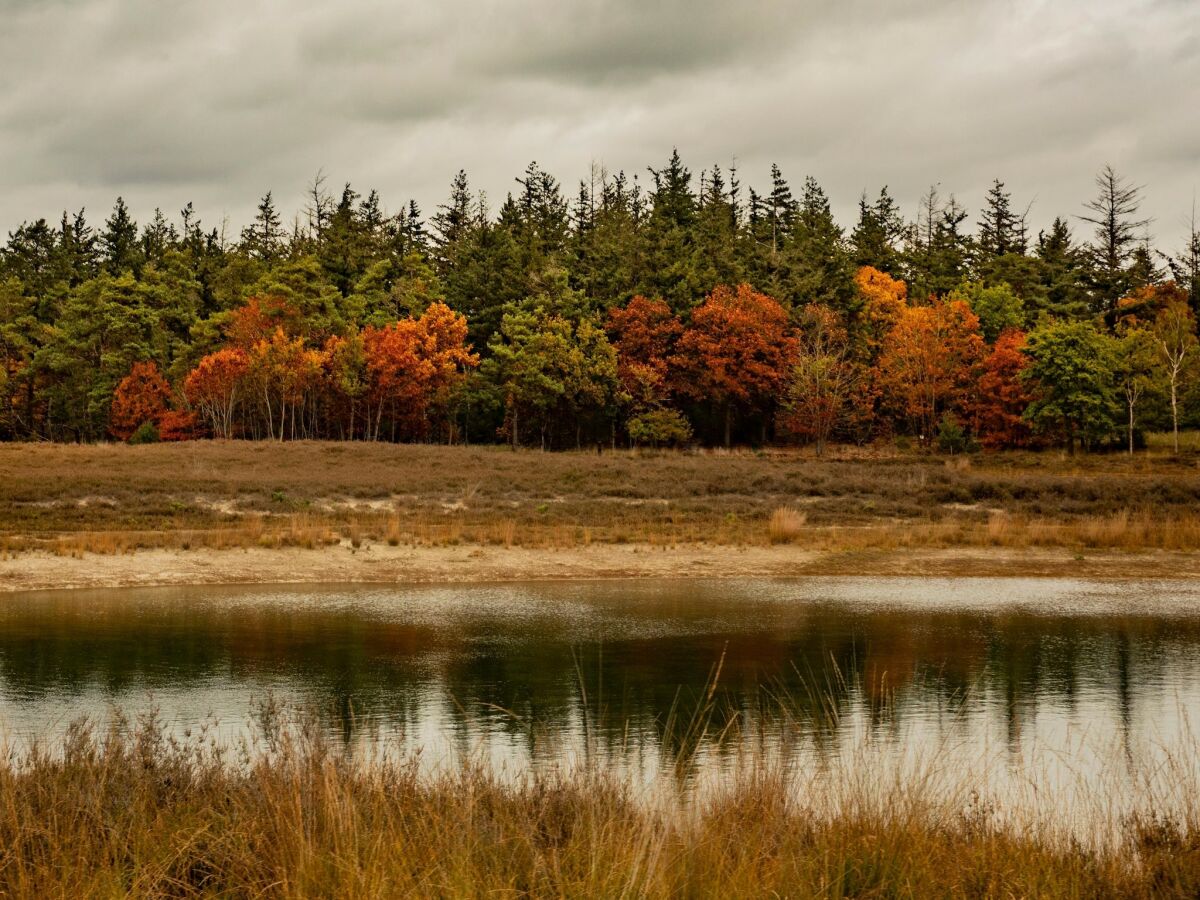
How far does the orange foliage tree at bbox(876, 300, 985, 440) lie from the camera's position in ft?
256

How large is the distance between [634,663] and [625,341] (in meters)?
62.7

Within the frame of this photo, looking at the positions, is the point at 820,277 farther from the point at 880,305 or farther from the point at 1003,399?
the point at 1003,399

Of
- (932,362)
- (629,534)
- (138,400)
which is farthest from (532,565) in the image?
(138,400)

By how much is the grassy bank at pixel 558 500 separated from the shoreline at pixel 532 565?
1106 mm

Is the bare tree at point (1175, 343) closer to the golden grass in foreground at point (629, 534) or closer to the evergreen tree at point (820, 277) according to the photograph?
the evergreen tree at point (820, 277)

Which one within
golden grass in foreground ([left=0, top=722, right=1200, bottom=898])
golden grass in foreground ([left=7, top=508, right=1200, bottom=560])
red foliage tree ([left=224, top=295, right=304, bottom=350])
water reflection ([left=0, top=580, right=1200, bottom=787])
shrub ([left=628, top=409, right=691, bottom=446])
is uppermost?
red foliage tree ([left=224, top=295, right=304, bottom=350])

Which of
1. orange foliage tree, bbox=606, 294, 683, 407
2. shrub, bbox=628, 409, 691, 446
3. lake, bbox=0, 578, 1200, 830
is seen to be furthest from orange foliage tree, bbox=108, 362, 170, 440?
lake, bbox=0, 578, 1200, 830

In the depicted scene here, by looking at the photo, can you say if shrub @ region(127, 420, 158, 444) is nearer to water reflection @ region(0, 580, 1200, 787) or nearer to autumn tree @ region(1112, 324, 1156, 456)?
water reflection @ region(0, 580, 1200, 787)

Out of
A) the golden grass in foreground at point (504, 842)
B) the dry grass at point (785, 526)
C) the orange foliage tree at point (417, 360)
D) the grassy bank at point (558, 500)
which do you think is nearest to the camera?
the golden grass in foreground at point (504, 842)

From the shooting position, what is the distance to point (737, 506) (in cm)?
4488

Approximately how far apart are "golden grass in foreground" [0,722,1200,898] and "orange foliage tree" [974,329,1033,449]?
69.6 meters

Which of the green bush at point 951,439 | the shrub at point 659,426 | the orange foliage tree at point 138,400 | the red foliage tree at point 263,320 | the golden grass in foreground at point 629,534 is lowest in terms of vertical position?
the golden grass in foreground at point 629,534

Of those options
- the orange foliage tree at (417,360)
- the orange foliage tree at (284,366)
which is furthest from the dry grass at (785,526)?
the orange foliage tree at (284,366)

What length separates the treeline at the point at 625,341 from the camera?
7581cm
